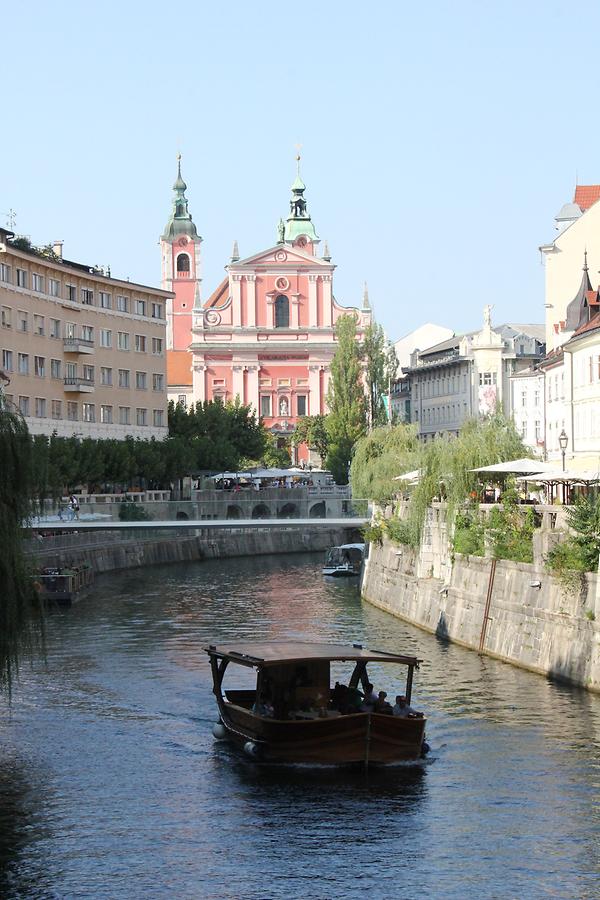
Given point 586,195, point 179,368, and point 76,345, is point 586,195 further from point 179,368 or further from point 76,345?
point 179,368

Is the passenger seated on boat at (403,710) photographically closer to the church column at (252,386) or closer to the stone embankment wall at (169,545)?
the stone embankment wall at (169,545)

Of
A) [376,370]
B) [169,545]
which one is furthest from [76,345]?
[376,370]

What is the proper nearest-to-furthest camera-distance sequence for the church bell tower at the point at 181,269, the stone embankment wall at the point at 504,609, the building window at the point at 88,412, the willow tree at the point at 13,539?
the willow tree at the point at 13,539 → the stone embankment wall at the point at 504,609 → the building window at the point at 88,412 → the church bell tower at the point at 181,269

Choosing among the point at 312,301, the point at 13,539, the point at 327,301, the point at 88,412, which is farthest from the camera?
the point at 327,301

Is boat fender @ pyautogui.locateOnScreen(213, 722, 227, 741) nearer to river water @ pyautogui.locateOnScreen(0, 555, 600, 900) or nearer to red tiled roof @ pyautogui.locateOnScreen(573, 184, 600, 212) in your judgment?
river water @ pyautogui.locateOnScreen(0, 555, 600, 900)

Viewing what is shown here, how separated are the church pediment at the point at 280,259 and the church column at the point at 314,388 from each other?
978 centimetres

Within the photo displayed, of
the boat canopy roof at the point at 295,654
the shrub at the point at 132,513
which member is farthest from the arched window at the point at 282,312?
the boat canopy roof at the point at 295,654

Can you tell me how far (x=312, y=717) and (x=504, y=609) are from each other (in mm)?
15354

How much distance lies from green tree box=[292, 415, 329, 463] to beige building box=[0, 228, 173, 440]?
24522 mm

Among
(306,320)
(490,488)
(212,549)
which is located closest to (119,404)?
(212,549)

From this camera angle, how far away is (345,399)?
135 metres

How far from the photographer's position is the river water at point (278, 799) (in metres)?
29.4

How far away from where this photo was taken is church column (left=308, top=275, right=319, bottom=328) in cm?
15988

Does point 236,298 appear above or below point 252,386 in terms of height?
above
